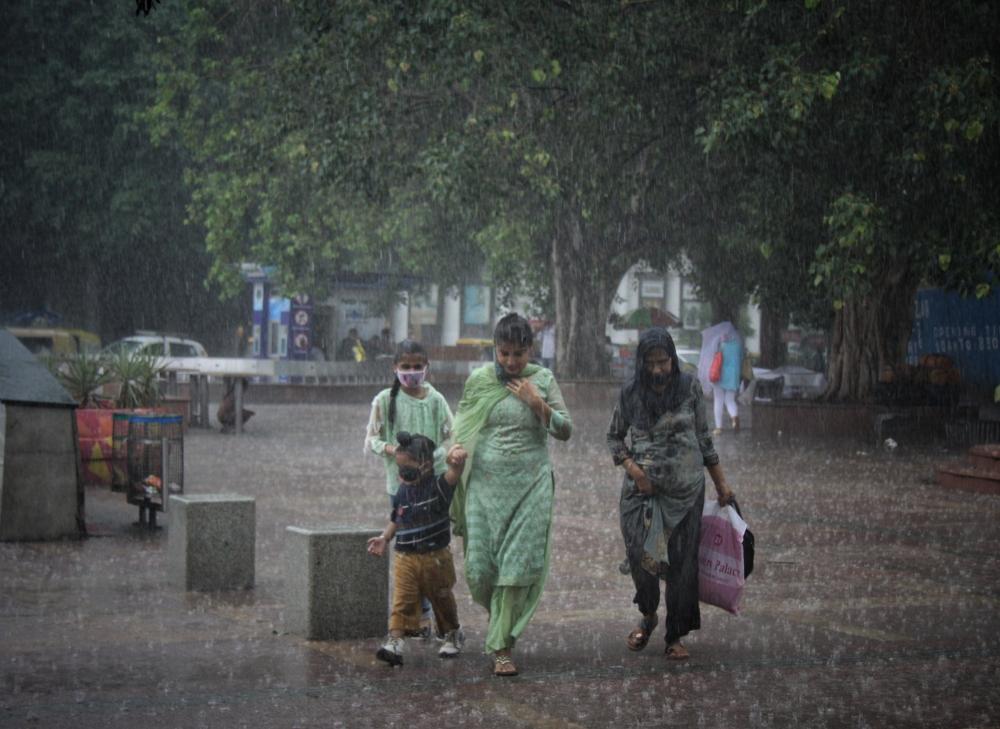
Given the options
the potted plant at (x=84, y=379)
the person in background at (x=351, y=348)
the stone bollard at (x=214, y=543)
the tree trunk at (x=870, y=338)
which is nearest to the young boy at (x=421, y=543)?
the stone bollard at (x=214, y=543)

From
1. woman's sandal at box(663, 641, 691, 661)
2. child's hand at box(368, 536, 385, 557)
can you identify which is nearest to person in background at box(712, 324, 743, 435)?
woman's sandal at box(663, 641, 691, 661)

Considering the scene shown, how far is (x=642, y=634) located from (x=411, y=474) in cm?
140

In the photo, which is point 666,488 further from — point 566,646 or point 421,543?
point 421,543

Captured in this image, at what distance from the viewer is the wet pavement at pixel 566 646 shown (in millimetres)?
5941

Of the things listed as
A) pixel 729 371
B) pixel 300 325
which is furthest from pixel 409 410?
pixel 300 325

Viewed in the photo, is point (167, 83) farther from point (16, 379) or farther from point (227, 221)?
point (16, 379)

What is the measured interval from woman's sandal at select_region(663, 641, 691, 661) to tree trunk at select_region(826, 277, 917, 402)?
16.3 metres

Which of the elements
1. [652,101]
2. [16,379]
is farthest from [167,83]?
[16,379]

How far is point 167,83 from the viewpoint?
30281 mm

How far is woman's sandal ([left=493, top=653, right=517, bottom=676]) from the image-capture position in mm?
6555

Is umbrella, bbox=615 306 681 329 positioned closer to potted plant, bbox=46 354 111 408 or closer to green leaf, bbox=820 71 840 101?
green leaf, bbox=820 71 840 101

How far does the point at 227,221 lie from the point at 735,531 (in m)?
26.1

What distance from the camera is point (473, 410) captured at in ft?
22.4

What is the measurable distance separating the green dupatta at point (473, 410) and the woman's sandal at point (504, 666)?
0.63 meters
